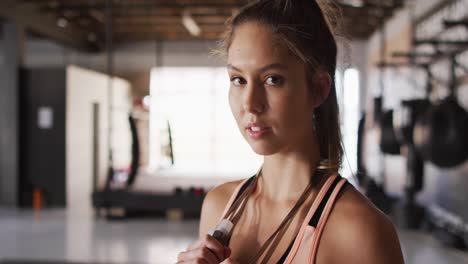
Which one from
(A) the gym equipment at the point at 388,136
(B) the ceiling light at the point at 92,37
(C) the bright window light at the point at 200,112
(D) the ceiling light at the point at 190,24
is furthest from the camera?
(C) the bright window light at the point at 200,112

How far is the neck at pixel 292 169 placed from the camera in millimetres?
890

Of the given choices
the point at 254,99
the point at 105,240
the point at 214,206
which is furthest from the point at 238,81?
the point at 105,240

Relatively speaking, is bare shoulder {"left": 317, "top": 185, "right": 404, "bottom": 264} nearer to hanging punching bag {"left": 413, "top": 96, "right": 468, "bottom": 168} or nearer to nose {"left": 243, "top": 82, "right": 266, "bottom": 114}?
nose {"left": 243, "top": 82, "right": 266, "bottom": 114}

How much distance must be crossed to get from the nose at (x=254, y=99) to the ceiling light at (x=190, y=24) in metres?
9.40

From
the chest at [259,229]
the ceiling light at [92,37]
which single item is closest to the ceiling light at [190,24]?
the ceiling light at [92,37]

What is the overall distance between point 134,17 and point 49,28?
1.78m

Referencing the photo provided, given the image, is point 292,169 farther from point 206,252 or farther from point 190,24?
point 190,24

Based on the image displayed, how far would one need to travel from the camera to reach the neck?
890 millimetres

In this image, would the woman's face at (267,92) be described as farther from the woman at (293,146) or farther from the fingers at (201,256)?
the fingers at (201,256)

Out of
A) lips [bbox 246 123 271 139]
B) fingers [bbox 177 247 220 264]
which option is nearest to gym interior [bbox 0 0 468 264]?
lips [bbox 246 123 271 139]

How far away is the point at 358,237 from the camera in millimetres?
767

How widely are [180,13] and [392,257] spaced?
9890mm

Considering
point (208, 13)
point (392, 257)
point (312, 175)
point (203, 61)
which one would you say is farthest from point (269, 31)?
point (203, 61)

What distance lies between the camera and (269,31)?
82 cm
